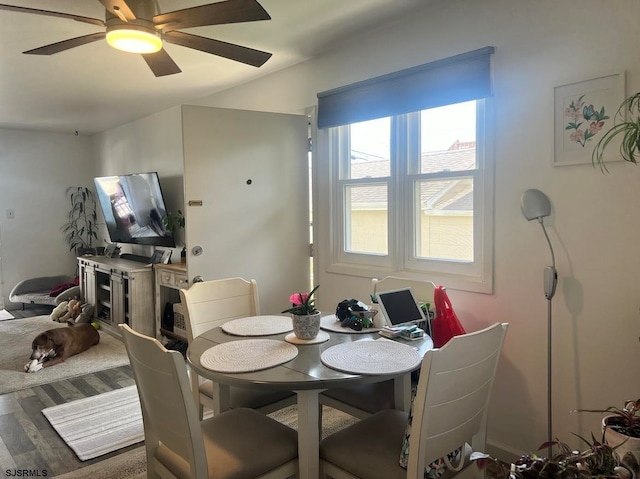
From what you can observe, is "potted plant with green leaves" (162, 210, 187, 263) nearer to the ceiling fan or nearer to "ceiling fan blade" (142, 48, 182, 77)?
"ceiling fan blade" (142, 48, 182, 77)

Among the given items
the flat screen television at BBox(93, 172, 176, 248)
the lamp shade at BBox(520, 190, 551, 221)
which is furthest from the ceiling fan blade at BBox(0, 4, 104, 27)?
the flat screen television at BBox(93, 172, 176, 248)

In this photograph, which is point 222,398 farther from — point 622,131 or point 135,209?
point 135,209

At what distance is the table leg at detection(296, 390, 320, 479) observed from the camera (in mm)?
1482

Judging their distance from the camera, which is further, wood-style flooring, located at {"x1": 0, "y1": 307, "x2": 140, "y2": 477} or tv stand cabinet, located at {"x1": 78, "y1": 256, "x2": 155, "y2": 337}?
tv stand cabinet, located at {"x1": 78, "y1": 256, "x2": 155, "y2": 337}

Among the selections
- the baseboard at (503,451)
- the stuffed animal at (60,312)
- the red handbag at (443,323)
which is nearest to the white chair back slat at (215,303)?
the red handbag at (443,323)

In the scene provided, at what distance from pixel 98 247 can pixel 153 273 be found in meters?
2.49

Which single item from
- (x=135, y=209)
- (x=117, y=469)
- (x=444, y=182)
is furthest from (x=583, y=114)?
(x=135, y=209)

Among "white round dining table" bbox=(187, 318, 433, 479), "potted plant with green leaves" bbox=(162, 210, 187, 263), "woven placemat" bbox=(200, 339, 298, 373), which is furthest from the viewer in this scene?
"potted plant with green leaves" bbox=(162, 210, 187, 263)

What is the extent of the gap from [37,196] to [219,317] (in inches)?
209

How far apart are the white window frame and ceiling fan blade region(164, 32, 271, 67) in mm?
1010

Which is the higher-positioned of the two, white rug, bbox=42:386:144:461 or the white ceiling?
the white ceiling

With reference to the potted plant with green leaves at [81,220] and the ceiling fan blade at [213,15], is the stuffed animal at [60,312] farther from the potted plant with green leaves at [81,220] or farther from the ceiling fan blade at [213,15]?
the ceiling fan blade at [213,15]

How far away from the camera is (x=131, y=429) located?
2.68m

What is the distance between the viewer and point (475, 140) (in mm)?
2434
